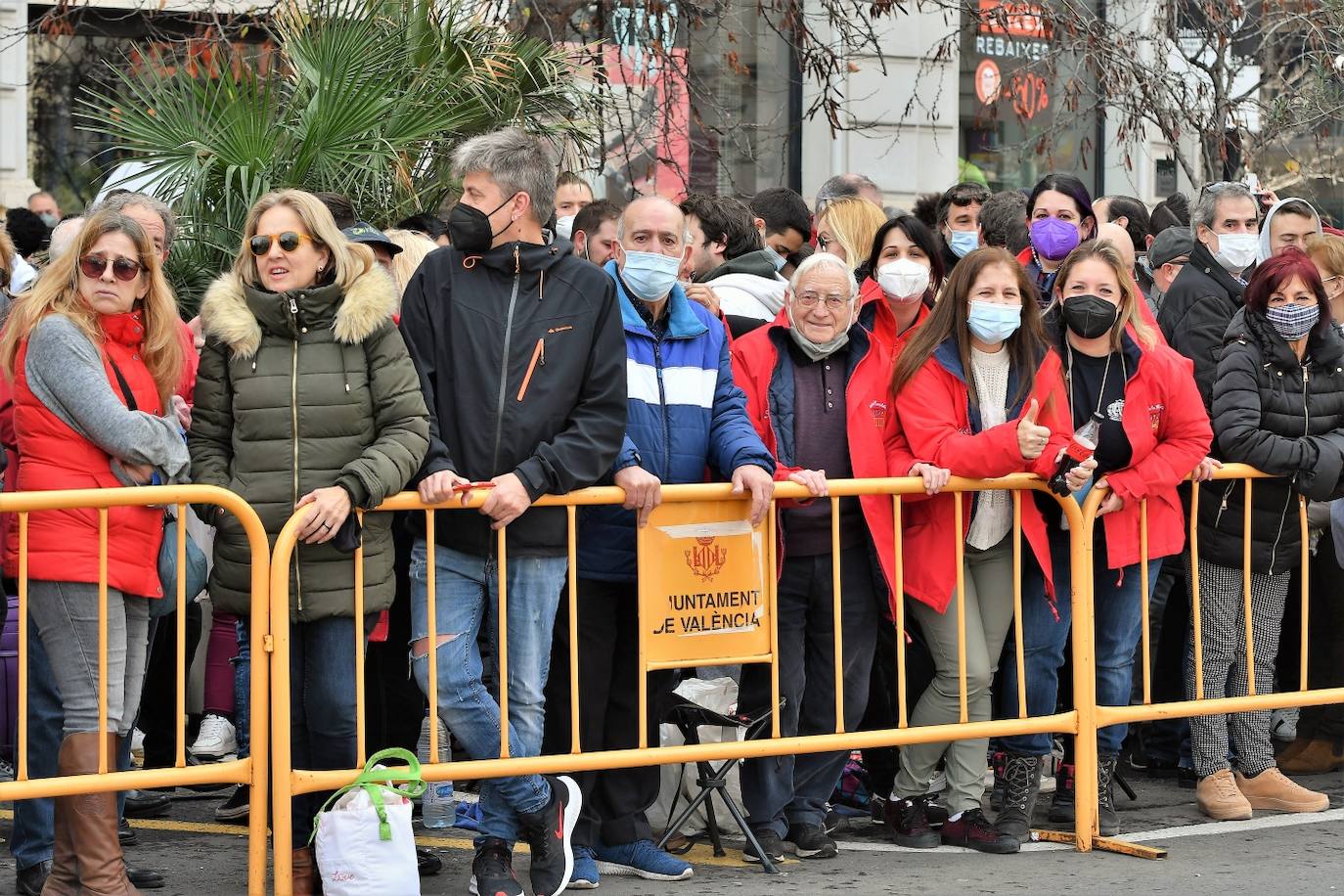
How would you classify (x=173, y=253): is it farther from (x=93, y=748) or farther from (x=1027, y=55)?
(x=1027, y=55)

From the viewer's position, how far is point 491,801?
5.77 meters

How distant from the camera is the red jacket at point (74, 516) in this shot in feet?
17.6

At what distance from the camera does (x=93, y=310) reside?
5598mm

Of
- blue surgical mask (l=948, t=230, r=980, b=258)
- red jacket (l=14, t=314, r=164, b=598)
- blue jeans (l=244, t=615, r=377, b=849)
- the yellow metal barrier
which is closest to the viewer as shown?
the yellow metal barrier

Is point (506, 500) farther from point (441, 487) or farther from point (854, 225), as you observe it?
point (854, 225)

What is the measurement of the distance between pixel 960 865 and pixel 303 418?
264cm

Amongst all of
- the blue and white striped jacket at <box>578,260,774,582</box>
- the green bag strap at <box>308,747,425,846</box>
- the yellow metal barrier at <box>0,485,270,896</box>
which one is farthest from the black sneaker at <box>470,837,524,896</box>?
→ the blue and white striped jacket at <box>578,260,774,582</box>

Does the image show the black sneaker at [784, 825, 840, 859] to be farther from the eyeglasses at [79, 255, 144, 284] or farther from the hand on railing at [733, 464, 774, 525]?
the eyeglasses at [79, 255, 144, 284]

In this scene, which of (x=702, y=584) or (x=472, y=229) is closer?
(x=472, y=229)

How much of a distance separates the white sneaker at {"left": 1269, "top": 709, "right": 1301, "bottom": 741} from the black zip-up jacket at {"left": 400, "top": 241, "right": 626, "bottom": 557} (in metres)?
3.69

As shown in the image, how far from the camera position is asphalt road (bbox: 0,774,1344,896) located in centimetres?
587

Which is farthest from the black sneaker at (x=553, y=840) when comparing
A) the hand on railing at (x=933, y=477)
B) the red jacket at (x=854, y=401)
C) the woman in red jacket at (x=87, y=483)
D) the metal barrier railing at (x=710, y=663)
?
the hand on railing at (x=933, y=477)

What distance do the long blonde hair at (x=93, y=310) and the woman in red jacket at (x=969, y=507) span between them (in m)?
2.43

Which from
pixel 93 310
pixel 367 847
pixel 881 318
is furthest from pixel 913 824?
pixel 93 310
